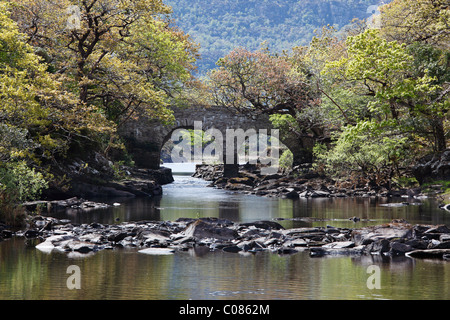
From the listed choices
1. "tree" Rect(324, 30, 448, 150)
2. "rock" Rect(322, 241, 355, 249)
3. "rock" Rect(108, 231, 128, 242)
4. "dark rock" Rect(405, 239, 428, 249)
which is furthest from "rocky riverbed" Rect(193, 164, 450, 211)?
"rock" Rect(108, 231, 128, 242)

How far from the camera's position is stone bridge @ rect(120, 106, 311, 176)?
4797 centimetres

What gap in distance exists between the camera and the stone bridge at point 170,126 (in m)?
48.0

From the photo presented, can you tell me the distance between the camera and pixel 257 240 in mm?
15430

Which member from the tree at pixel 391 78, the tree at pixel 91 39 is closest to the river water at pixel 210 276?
the tree at pixel 91 39

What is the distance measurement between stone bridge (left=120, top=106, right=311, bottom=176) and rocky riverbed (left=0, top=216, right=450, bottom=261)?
100 ft

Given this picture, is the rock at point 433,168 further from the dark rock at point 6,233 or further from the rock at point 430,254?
the dark rock at point 6,233

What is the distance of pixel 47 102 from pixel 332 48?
99.9 feet

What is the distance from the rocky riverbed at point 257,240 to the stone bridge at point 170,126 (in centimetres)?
3054

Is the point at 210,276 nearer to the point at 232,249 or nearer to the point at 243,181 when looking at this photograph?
the point at 232,249

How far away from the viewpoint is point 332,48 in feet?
159

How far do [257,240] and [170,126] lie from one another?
1319 inches

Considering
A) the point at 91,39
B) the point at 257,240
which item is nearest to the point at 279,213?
the point at 257,240

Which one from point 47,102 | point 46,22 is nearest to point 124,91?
point 46,22

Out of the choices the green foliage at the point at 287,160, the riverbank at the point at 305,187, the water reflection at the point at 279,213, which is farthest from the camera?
the green foliage at the point at 287,160
